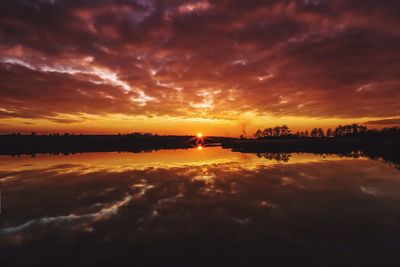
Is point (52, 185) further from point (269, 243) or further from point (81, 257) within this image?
point (269, 243)

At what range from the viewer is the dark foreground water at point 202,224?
30.1ft

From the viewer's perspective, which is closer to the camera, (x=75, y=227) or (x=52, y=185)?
(x=75, y=227)

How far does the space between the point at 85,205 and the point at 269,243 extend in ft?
38.7

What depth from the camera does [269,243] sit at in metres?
10.2

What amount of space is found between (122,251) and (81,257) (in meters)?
1.45

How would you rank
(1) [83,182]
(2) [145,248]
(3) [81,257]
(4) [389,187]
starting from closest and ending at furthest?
1. (3) [81,257]
2. (2) [145,248]
3. (4) [389,187]
4. (1) [83,182]

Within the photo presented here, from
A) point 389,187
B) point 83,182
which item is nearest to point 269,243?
point 389,187

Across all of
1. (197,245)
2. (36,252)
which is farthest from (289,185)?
(36,252)

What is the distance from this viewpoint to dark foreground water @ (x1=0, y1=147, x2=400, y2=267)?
30.1 ft

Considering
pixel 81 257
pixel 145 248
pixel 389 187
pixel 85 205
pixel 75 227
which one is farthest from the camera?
pixel 389 187

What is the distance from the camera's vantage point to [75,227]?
40.3ft

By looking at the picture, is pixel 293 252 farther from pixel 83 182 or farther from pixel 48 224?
pixel 83 182

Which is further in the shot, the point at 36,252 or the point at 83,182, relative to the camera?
the point at 83,182

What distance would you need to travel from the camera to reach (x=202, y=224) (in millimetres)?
12531
